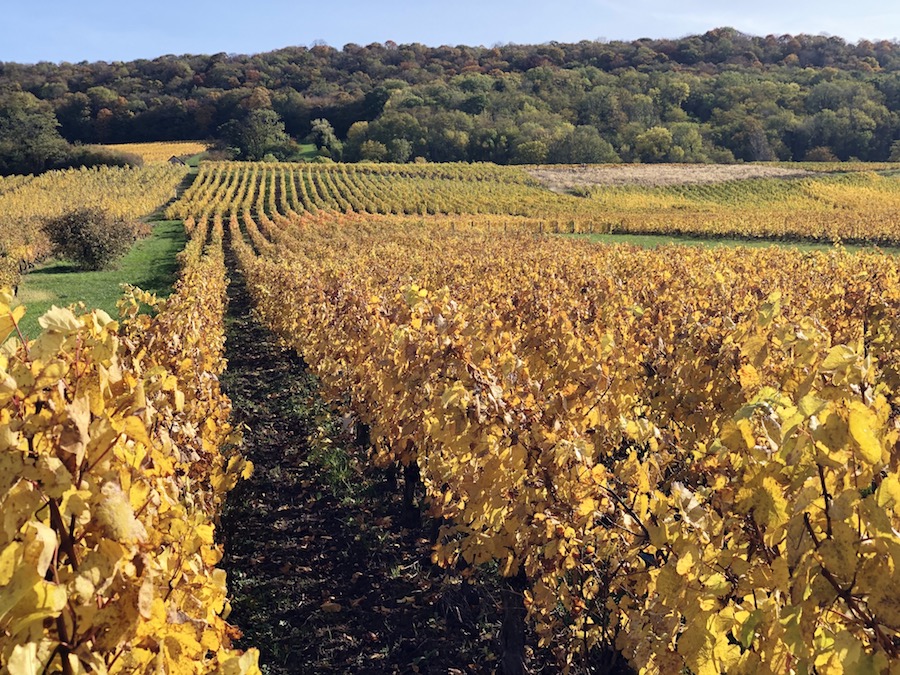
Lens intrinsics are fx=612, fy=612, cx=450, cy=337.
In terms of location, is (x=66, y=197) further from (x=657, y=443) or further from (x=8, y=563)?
(x=8, y=563)

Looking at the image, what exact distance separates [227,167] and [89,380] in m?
71.1

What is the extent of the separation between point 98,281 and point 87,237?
3733 mm

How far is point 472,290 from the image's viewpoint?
32.3 ft

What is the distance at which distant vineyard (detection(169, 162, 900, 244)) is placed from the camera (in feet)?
119

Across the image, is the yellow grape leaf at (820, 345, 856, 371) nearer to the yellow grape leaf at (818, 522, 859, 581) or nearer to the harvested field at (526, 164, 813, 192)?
the yellow grape leaf at (818, 522, 859, 581)

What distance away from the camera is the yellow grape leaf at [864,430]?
1222mm

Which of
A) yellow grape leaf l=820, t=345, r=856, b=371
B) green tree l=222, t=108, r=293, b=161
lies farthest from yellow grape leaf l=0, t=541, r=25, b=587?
green tree l=222, t=108, r=293, b=161

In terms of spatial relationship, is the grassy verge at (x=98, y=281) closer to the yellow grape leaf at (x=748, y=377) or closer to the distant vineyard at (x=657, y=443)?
the distant vineyard at (x=657, y=443)

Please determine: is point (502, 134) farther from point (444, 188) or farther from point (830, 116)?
point (830, 116)

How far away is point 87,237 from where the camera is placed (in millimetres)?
25094

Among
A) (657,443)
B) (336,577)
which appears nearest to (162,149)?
(336,577)

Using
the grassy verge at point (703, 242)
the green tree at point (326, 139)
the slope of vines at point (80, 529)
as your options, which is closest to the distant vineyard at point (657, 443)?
the slope of vines at point (80, 529)

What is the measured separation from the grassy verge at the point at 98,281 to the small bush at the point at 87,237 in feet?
1.93

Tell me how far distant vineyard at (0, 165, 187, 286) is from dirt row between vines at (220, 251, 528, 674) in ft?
68.3
